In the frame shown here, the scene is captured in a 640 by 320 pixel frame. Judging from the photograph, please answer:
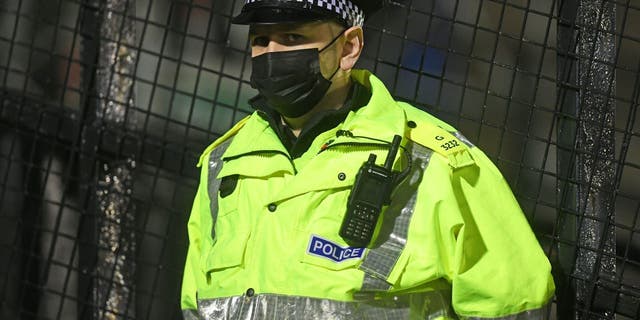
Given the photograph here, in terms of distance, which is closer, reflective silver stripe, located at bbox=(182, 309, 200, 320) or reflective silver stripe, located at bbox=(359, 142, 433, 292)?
reflective silver stripe, located at bbox=(359, 142, 433, 292)

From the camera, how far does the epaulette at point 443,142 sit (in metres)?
3.34

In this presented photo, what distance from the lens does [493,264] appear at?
3.27 metres

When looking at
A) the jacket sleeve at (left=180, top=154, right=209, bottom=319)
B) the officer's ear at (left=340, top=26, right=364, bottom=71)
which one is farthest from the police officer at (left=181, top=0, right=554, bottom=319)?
the jacket sleeve at (left=180, top=154, right=209, bottom=319)

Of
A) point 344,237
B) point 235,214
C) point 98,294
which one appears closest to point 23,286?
point 98,294

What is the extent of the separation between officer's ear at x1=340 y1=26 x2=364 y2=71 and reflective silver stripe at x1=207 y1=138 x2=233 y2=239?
1.75ft

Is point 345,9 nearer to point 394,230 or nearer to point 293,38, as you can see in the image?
point 293,38

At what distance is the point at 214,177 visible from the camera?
3680 millimetres

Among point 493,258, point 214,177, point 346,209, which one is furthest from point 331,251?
point 214,177

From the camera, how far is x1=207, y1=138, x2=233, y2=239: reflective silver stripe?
3.60 meters

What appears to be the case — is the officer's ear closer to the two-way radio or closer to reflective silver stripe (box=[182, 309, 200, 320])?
the two-way radio

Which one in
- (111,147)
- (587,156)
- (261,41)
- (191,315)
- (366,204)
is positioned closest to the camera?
(366,204)

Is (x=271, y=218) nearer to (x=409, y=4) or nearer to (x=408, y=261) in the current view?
(x=408, y=261)

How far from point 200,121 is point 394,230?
179cm

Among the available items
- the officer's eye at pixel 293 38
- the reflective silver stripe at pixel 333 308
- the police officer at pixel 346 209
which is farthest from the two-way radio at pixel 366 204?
the officer's eye at pixel 293 38
